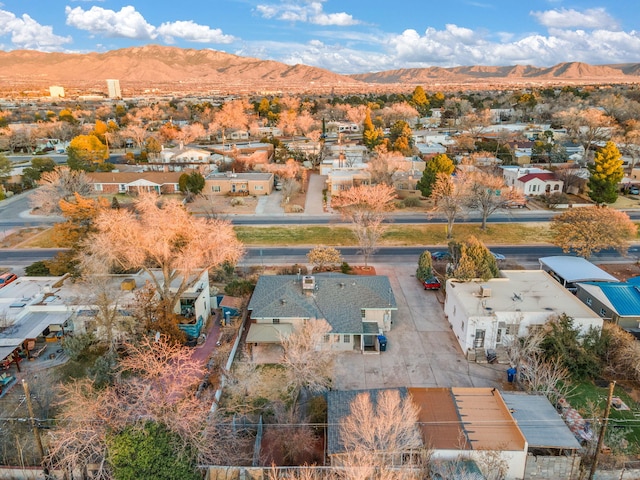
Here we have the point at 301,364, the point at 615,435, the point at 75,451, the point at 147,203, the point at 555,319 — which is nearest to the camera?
the point at 75,451

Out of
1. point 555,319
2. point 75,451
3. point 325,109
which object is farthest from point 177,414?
point 325,109

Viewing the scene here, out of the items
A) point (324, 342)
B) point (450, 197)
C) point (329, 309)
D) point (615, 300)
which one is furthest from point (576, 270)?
point (324, 342)

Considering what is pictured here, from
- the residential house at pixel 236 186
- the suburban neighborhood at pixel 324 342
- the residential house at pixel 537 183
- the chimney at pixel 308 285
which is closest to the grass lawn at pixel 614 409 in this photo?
the suburban neighborhood at pixel 324 342

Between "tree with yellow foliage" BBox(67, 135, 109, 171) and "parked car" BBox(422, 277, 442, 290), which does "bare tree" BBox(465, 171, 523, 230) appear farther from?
"tree with yellow foliage" BBox(67, 135, 109, 171)

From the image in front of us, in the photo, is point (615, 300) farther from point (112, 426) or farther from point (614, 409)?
point (112, 426)

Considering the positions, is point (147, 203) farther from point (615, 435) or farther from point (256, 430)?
point (615, 435)

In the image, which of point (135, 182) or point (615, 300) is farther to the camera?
point (135, 182)

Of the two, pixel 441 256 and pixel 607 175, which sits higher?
pixel 607 175
